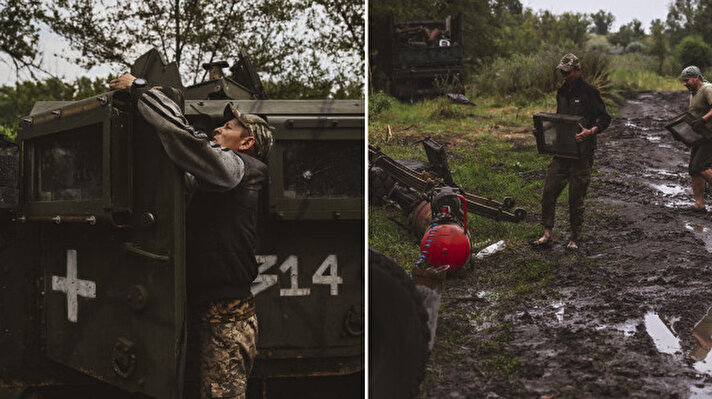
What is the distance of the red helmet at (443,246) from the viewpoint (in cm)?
225

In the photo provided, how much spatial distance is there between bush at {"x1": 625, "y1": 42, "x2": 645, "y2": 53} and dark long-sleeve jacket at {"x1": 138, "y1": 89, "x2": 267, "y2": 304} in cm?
149

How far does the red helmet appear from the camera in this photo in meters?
2.25

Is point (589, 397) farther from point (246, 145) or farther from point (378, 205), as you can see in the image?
point (246, 145)

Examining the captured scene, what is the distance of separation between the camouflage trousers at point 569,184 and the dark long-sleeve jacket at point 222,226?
1.04 meters

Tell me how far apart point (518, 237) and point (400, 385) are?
2.47ft

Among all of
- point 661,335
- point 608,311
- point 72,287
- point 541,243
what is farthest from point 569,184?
point 72,287

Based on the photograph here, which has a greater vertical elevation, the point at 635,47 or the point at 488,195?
the point at 635,47

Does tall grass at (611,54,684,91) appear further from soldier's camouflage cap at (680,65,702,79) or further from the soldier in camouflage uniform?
the soldier in camouflage uniform

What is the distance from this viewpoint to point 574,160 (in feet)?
8.73

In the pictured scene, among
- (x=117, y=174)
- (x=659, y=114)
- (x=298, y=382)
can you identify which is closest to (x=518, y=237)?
(x=659, y=114)

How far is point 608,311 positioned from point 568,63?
1.04 metres

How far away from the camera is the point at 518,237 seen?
2514 mm

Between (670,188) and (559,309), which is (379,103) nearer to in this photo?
(559,309)

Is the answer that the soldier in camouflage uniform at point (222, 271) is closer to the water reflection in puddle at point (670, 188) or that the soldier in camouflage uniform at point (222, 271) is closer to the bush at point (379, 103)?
the bush at point (379, 103)
